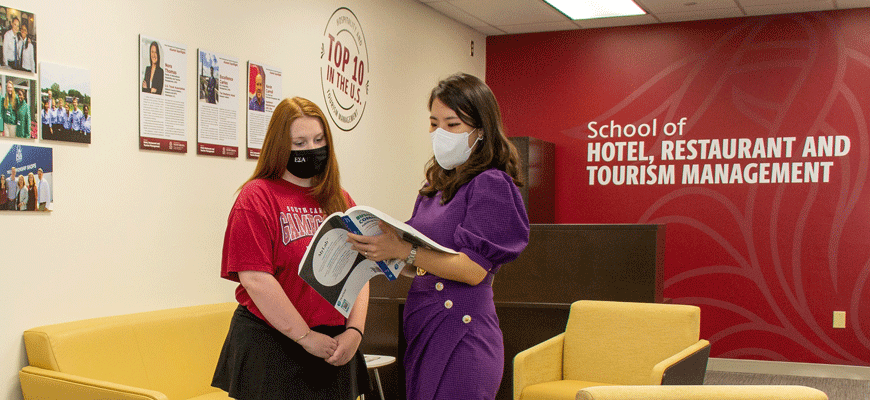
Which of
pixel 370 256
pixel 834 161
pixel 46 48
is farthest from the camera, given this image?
pixel 834 161

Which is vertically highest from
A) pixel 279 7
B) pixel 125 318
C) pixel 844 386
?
pixel 279 7

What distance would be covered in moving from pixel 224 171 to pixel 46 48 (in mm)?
1169

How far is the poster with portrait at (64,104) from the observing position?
10.1ft

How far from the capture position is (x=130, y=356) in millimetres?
3217

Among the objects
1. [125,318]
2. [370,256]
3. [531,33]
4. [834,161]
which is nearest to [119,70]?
[125,318]

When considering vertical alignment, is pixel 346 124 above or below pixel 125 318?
above

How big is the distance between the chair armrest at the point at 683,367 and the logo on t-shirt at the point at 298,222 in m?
1.88

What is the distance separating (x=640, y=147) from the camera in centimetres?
675

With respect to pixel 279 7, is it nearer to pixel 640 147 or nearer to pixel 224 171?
pixel 224 171

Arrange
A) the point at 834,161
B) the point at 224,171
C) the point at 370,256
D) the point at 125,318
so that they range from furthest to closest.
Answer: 1. the point at 834,161
2. the point at 224,171
3. the point at 125,318
4. the point at 370,256

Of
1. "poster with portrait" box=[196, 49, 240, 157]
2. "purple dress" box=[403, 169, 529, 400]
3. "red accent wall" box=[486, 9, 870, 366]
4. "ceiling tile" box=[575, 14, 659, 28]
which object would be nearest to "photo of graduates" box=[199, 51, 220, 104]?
"poster with portrait" box=[196, 49, 240, 157]

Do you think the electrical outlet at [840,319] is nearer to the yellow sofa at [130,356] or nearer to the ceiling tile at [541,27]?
the ceiling tile at [541,27]

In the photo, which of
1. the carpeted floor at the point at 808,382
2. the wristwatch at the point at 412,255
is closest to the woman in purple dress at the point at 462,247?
the wristwatch at the point at 412,255

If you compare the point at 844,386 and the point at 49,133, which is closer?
the point at 49,133
